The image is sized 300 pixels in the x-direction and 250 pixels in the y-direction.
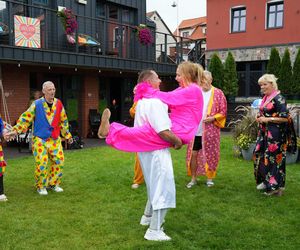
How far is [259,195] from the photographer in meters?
5.56

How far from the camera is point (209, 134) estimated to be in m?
5.98

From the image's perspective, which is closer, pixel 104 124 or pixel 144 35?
pixel 104 124

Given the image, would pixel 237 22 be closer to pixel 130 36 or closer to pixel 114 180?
pixel 130 36

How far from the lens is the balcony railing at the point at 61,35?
33.7ft

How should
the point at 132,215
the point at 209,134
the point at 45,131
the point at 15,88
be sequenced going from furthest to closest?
1. the point at 15,88
2. the point at 209,134
3. the point at 45,131
4. the point at 132,215

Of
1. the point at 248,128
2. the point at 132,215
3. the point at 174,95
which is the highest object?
the point at 174,95

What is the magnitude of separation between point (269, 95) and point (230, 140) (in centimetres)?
689

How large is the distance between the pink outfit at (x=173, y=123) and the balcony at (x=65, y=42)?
7.11 meters

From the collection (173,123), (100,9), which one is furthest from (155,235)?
(100,9)

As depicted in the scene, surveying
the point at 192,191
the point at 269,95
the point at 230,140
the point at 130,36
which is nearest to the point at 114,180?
the point at 192,191

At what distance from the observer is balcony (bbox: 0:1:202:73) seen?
10203mm

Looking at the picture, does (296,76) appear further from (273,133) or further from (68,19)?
(273,133)

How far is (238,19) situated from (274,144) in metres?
17.1

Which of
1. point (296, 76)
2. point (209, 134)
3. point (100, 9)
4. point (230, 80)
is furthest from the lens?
point (230, 80)
